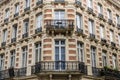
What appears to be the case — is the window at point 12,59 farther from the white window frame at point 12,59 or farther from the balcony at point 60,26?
the balcony at point 60,26

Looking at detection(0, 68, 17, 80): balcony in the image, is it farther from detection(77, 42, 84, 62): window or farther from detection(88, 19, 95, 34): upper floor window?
detection(88, 19, 95, 34): upper floor window

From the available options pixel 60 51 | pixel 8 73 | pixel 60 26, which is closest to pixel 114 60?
pixel 60 51

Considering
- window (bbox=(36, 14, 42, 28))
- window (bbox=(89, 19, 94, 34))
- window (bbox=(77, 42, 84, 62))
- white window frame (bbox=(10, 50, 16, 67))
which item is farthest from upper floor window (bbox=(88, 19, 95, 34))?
white window frame (bbox=(10, 50, 16, 67))

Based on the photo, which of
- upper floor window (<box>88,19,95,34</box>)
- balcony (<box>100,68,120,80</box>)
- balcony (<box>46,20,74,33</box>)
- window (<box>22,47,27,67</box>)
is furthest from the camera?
upper floor window (<box>88,19,95,34</box>)

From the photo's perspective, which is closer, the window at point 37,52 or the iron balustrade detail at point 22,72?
the window at point 37,52

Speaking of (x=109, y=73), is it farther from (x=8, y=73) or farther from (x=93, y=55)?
(x=8, y=73)

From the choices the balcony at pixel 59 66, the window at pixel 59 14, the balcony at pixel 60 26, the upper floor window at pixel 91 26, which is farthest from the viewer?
the upper floor window at pixel 91 26

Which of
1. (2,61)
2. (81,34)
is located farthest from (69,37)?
(2,61)

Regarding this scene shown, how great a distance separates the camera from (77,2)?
1065 inches

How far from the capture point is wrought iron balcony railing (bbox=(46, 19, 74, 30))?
2464 centimetres

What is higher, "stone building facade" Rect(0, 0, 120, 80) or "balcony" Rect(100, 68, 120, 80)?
"stone building facade" Rect(0, 0, 120, 80)

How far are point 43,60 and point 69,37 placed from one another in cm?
323

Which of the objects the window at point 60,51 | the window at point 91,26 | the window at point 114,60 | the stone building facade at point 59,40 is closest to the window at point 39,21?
the stone building facade at point 59,40

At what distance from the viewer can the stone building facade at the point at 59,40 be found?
24.3 metres
